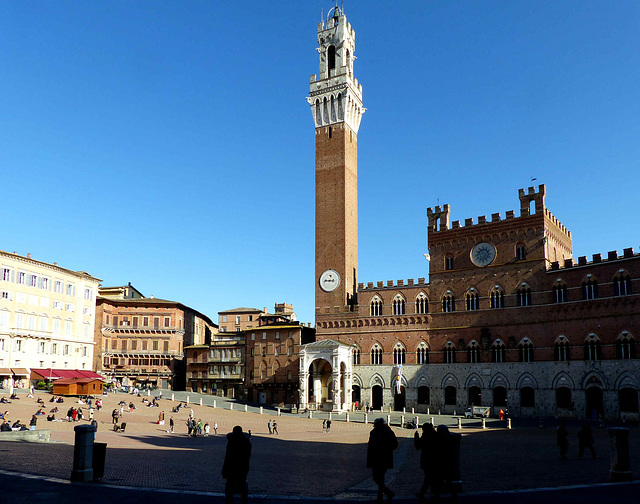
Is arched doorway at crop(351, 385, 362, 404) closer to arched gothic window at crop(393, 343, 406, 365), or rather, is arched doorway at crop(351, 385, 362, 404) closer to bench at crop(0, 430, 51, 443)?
arched gothic window at crop(393, 343, 406, 365)

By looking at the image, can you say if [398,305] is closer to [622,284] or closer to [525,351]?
[525,351]

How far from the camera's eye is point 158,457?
80.0 feet

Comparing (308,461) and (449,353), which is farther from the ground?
(449,353)

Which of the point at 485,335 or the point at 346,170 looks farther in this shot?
the point at 346,170

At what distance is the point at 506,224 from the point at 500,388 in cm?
1588

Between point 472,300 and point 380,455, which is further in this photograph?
point 472,300

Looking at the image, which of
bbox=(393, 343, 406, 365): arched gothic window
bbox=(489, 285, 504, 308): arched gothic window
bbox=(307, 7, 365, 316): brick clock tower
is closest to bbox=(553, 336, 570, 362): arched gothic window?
bbox=(489, 285, 504, 308): arched gothic window

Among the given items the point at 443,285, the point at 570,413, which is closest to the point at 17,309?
the point at 443,285

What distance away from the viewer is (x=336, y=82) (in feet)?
237

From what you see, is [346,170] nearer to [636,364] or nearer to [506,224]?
[506,224]

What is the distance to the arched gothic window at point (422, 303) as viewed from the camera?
63.2 m

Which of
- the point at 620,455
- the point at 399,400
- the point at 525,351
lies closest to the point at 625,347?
the point at 525,351

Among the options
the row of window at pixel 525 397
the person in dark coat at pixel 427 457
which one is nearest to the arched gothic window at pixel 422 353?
the row of window at pixel 525 397

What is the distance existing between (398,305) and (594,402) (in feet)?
69.9
